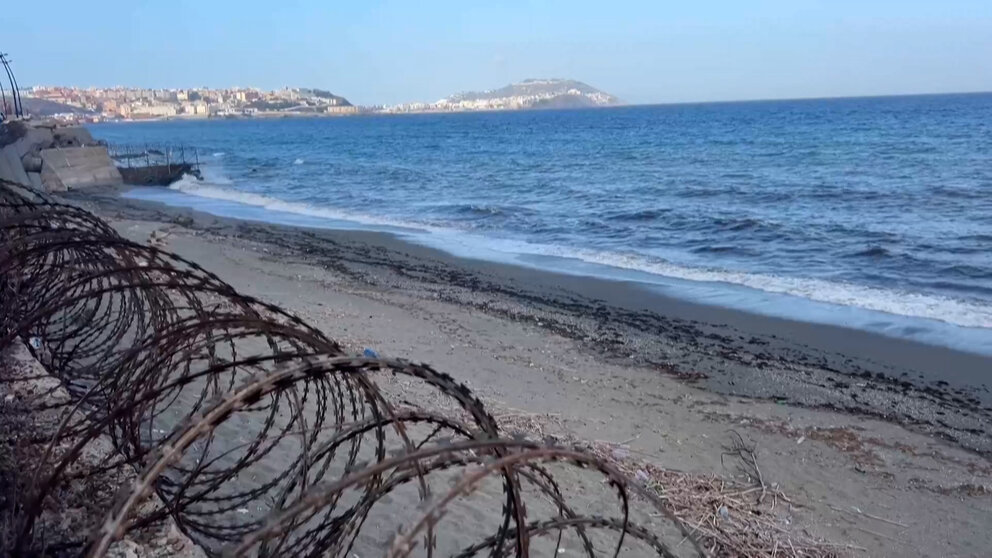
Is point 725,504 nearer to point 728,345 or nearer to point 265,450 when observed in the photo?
point 265,450

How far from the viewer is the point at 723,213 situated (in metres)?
26.4

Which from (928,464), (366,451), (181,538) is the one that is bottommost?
(928,464)

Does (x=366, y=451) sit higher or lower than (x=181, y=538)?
lower

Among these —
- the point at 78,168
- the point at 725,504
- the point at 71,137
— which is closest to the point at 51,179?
the point at 78,168

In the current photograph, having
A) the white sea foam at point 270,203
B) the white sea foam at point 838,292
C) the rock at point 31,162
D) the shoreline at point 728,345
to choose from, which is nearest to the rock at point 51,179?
the rock at point 31,162

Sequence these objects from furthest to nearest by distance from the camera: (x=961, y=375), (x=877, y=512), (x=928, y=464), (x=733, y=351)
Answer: (x=733, y=351) < (x=961, y=375) < (x=928, y=464) < (x=877, y=512)

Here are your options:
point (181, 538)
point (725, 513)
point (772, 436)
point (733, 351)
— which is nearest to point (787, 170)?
point (733, 351)

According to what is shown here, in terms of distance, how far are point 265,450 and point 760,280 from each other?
13917 mm

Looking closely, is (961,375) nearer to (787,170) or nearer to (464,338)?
(464,338)

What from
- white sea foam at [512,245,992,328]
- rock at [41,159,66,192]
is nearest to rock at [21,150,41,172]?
rock at [41,159,66,192]

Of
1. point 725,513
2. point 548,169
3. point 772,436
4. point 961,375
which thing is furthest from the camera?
point 548,169

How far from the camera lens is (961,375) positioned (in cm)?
1068

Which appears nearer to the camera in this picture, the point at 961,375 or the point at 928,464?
the point at 928,464

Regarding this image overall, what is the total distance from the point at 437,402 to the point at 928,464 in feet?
16.7
